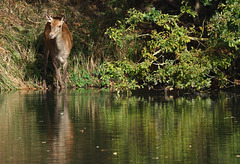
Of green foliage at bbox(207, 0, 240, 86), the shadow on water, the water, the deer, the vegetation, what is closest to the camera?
the water

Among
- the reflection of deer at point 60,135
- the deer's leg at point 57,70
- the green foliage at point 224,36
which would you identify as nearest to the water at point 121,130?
the reflection of deer at point 60,135

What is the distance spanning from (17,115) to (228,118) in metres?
4.19

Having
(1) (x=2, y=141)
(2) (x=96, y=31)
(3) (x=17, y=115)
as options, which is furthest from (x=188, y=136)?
(2) (x=96, y=31)

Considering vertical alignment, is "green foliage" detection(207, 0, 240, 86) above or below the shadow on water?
above

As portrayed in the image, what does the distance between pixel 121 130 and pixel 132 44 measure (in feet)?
→ 38.3

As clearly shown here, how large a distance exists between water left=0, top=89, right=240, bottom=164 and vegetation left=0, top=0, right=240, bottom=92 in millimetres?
1251

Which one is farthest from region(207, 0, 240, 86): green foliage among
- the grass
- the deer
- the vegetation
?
the grass

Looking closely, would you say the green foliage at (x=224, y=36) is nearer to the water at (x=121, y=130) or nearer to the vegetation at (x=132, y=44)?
the vegetation at (x=132, y=44)

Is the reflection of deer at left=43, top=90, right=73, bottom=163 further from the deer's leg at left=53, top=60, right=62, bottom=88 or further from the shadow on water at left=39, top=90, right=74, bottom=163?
the deer's leg at left=53, top=60, right=62, bottom=88

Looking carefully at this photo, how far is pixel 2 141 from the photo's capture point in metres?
8.68

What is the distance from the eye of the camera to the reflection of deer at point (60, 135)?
743 centimetres

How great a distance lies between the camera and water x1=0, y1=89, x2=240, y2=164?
7398 mm

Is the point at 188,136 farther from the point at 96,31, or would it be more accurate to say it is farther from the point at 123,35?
the point at 96,31

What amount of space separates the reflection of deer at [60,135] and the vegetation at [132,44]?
400cm
